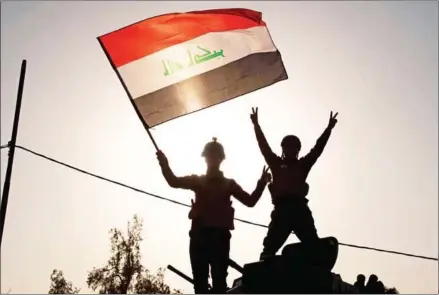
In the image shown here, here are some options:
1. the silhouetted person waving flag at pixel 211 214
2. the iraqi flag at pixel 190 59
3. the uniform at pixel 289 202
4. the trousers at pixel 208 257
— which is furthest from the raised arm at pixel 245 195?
the iraqi flag at pixel 190 59

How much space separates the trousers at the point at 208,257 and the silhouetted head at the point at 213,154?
78 cm

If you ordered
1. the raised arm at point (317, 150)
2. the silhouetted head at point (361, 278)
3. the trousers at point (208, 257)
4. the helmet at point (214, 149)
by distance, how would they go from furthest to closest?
1. the silhouetted head at point (361, 278)
2. the raised arm at point (317, 150)
3. the helmet at point (214, 149)
4. the trousers at point (208, 257)

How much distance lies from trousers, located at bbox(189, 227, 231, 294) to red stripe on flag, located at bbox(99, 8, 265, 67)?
11.8 ft

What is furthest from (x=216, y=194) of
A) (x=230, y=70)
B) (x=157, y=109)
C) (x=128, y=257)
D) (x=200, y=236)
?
(x=128, y=257)

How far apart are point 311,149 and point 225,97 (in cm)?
234

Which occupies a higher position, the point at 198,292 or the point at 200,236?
the point at 200,236

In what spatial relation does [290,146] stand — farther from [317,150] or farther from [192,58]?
[192,58]

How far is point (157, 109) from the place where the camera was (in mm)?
9906

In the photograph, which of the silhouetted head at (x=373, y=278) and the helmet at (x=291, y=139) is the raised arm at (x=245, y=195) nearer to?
the helmet at (x=291, y=139)

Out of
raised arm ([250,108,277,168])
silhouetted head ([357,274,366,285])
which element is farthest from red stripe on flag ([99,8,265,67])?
silhouetted head ([357,274,366,285])

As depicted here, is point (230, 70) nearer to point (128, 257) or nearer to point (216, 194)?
point (216, 194)

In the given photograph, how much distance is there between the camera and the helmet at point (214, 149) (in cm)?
784

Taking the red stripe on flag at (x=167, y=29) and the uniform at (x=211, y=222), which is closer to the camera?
the uniform at (x=211, y=222)

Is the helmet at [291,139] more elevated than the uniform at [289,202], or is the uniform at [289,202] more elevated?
the helmet at [291,139]
